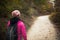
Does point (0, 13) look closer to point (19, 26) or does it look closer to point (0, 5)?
point (0, 5)

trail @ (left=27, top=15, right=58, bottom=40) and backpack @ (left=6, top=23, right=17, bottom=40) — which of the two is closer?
backpack @ (left=6, top=23, right=17, bottom=40)

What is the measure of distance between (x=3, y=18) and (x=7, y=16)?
631 millimetres

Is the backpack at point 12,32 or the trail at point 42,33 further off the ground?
the trail at point 42,33

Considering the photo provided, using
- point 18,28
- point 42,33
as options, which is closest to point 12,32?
point 18,28

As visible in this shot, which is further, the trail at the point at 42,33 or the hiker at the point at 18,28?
the trail at the point at 42,33

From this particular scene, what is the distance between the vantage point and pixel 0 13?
11.5 m

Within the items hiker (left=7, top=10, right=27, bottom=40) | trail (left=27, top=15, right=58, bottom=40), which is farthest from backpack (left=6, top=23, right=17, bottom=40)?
trail (left=27, top=15, right=58, bottom=40)

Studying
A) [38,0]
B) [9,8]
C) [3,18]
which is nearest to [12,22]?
[3,18]

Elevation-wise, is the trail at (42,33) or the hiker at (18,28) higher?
the trail at (42,33)

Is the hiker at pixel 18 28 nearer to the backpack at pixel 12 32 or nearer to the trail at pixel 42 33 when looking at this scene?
the backpack at pixel 12 32

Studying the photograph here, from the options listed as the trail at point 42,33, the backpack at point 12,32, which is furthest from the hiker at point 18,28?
the trail at point 42,33

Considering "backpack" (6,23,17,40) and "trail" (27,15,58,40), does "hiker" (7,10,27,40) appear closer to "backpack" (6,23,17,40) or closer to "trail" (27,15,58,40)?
"backpack" (6,23,17,40)

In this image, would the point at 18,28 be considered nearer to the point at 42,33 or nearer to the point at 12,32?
the point at 12,32

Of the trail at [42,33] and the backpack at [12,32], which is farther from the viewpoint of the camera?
the trail at [42,33]
